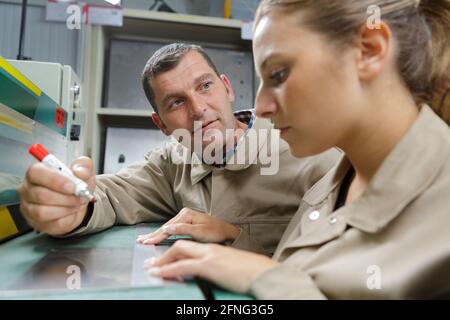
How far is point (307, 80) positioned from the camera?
57 cm

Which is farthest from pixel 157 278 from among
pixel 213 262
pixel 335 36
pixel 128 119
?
pixel 128 119

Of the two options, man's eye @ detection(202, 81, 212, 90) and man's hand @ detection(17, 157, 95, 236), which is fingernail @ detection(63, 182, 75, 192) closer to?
man's hand @ detection(17, 157, 95, 236)

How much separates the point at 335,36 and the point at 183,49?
2.14 feet

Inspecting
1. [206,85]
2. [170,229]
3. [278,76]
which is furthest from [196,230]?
[206,85]

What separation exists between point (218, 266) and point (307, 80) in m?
0.29

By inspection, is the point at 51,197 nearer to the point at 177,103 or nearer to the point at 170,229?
the point at 170,229

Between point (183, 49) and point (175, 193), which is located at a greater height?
point (183, 49)

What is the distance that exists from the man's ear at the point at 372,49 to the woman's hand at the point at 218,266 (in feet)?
1.00

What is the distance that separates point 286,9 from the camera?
0.60 m

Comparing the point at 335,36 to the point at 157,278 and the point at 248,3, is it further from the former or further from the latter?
the point at 248,3

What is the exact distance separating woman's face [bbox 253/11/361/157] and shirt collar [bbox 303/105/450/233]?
0.29 ft

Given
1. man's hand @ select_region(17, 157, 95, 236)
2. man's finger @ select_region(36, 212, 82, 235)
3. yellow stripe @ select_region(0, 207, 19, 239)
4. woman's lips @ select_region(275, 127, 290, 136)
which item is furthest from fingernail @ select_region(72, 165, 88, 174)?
woman's lips @ select_region(275, 127, 290, 136)

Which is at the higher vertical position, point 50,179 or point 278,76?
point 278,76

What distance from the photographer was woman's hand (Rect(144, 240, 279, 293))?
0.45 meters
